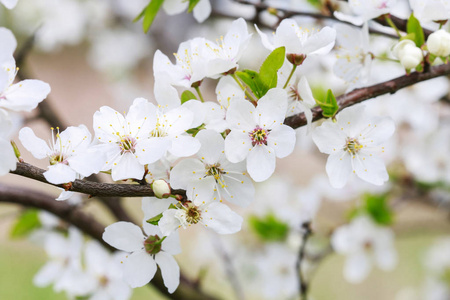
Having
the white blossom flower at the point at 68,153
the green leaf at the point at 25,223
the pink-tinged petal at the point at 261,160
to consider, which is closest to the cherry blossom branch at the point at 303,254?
the pink-tinged petal at the point at 261,160

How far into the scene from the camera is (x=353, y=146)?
574mm

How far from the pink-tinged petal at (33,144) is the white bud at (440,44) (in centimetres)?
44

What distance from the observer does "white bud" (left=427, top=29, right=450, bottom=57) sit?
555 mm

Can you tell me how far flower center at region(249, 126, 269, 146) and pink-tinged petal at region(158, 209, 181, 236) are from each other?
108 millimetres

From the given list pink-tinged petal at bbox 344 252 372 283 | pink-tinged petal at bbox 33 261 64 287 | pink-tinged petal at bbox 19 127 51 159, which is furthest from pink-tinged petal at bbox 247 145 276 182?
pink-tinged petal at bbox 344 252 372 283

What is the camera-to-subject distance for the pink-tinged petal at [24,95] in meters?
0.45

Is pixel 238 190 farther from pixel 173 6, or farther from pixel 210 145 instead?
pixel 173 6

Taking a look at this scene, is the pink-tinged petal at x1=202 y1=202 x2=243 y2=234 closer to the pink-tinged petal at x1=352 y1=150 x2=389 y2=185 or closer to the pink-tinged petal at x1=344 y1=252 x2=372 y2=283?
the pink-tinged petal at x1=352 y1=150 x2=389 y2=185

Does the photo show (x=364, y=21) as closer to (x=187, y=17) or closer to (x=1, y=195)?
(x=1, y=195)

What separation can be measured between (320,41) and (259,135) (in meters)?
0.12

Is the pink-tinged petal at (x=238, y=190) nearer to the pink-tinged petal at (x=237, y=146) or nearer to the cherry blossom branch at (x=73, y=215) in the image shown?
the pink-tinged petal at (x=237, y=146)

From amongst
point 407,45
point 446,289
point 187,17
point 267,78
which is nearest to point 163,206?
point 267,78

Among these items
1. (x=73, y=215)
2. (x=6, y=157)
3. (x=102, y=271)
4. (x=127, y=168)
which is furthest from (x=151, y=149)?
(x=102, y=271)

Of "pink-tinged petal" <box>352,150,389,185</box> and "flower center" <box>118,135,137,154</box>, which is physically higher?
"flower center" <box>118,135,137,154</box>
